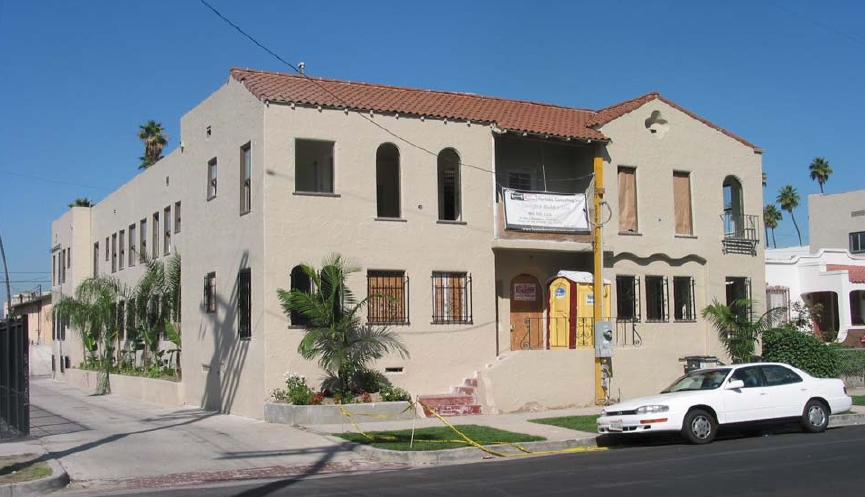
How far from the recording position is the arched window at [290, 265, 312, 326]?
66.5 feet

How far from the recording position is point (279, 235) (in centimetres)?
2005

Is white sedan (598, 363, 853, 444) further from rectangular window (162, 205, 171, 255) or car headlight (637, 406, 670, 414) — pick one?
rectangular window (162, 205, 171, 255)

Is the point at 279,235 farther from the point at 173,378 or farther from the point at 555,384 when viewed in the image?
the point at 173,378

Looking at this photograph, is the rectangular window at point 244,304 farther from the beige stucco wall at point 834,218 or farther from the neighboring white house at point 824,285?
the beige stucco wall at point 834,218

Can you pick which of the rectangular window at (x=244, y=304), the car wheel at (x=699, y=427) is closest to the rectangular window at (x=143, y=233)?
the rectangular window at (x=244, y=304)

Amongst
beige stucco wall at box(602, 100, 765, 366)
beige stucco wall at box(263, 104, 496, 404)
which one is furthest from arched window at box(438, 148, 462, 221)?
beige stucco wall at box(602, 100, 765, 366)

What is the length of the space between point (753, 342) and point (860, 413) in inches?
252

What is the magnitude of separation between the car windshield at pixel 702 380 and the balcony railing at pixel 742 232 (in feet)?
35.1

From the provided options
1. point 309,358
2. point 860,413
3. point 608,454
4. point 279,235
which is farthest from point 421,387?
point 860,413

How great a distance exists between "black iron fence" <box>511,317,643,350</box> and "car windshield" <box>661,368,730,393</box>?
6193 millimetres

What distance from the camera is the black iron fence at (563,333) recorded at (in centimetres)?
2341

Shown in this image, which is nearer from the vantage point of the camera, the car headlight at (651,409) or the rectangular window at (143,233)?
the car headlight at (651,409)

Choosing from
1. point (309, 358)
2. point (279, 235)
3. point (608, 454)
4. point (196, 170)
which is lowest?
point (608, 454)

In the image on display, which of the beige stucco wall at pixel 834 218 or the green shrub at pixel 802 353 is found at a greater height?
the beige stucco wall at pixel 834 218
